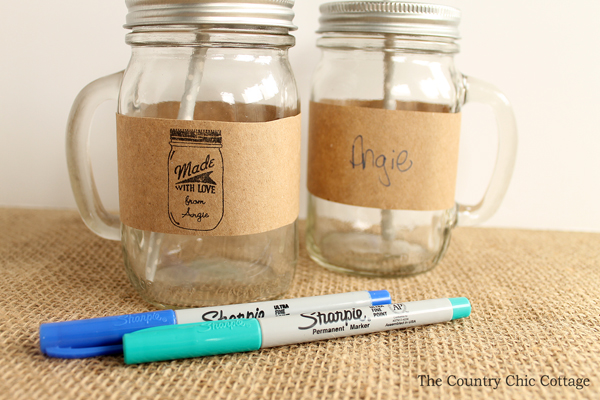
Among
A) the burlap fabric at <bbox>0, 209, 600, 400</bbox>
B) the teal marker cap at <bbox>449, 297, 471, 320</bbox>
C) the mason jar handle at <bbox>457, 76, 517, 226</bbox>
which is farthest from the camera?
the mason jar handle at <bbox>457, 76, 517, 226</bbox>

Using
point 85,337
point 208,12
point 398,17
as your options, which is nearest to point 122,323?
point 85,337

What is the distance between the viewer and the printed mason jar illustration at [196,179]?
17.7 inches

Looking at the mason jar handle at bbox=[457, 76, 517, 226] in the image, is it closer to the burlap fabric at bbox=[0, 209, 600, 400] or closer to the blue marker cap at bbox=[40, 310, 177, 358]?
the burlap fabric at bbox=[0, 209, 600, 400]

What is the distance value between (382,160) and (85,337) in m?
0.34

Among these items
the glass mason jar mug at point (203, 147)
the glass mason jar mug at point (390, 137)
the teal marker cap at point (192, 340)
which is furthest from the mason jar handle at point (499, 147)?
the teal marker cap at point (192, 340)

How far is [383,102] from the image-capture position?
23.3 inches

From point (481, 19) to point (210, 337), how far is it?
0.56 metres

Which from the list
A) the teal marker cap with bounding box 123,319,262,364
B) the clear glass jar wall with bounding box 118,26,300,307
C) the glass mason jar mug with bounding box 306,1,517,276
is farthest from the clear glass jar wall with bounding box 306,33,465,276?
the teal marker cap with bounding box 123,319,262,364

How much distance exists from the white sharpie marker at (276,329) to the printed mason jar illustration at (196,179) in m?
0.09

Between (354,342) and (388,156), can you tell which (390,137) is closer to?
(388,156)

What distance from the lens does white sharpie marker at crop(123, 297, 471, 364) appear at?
1.32 feet

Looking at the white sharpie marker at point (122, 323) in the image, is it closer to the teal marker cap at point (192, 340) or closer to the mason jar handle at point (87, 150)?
the teal marker cap at point (192, 340)

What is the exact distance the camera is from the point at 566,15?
718mm

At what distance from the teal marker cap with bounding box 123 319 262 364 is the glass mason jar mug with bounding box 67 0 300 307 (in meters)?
0.08
